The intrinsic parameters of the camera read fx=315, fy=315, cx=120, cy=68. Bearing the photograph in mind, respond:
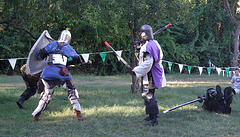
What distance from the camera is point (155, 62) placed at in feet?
19.9

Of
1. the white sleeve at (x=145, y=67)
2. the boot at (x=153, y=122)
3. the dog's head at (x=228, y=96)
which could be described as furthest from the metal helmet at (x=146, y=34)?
the dog's head at (x=228, y=96)

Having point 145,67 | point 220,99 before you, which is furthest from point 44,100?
point 220,99

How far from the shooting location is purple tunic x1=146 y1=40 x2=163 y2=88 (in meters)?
5.98

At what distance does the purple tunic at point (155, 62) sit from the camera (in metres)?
5.98

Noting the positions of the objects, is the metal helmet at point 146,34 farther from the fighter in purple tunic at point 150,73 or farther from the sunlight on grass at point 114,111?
the sunlight on grass at point 114,111

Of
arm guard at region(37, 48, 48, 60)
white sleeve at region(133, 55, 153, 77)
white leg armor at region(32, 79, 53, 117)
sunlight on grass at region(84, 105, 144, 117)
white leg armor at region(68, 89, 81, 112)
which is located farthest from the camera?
sunlight on grass at region(84, 105, 144, 117)

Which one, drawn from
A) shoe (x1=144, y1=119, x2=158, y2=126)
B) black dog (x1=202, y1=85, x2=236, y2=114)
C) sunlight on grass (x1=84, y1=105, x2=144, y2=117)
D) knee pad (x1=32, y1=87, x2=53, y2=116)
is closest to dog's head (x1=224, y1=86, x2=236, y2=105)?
black dog (x1=202, y1=85, x2=236, y2=114)

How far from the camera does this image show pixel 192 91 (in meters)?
11.8

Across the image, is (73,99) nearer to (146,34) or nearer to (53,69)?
(53,69)

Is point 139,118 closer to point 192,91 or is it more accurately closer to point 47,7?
point 47,7

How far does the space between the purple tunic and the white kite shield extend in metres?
2.22

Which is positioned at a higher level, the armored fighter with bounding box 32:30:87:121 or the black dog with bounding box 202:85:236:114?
the armored fighter with bounding box 32:30:87:121

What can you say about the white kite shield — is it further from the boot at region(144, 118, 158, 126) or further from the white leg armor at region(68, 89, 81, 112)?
the boot at region(144, 118, 158, 126)

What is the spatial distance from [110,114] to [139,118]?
2.37ft
